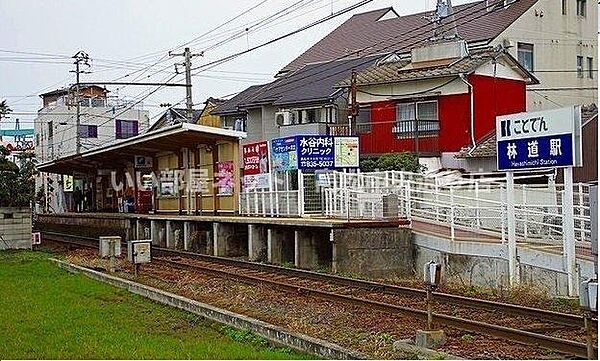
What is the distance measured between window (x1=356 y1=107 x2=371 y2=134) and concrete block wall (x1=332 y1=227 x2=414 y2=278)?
45.5 ft

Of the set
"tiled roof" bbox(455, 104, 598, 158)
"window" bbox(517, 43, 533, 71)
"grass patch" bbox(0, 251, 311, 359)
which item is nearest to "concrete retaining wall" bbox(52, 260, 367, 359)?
"grass patch" bbox(0, 251, 311, 359)

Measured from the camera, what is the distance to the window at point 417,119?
28.2m

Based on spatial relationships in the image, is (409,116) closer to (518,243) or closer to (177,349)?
(518,243)

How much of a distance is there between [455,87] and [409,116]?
205 cm

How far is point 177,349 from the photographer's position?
8.24 metres

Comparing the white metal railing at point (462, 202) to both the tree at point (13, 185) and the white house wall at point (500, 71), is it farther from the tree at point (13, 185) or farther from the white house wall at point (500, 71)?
the tree at point (13, 185)

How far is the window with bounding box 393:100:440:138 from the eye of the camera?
28156 mm

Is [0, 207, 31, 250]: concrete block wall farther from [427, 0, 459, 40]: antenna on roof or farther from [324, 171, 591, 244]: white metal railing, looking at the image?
[427, 0, 459, 40]: antenna on roof

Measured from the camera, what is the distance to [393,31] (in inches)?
1522

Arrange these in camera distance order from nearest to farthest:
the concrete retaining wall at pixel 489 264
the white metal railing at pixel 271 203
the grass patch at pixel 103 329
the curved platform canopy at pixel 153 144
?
the grass patch at pixel 103 329
the concrete retaining wall at pixel 489 264
the white metal railing at pixel 271 203
the curved platform canopy at pixel 153 144

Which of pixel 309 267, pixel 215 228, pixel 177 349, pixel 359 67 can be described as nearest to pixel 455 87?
pixel 359 67

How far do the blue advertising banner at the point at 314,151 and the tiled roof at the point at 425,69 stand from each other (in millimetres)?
8202

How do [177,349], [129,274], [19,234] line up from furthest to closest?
[19,234] → [129,274] → [177,349]

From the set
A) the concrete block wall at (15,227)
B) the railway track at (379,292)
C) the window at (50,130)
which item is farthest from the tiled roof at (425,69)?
the window at (50,130)
